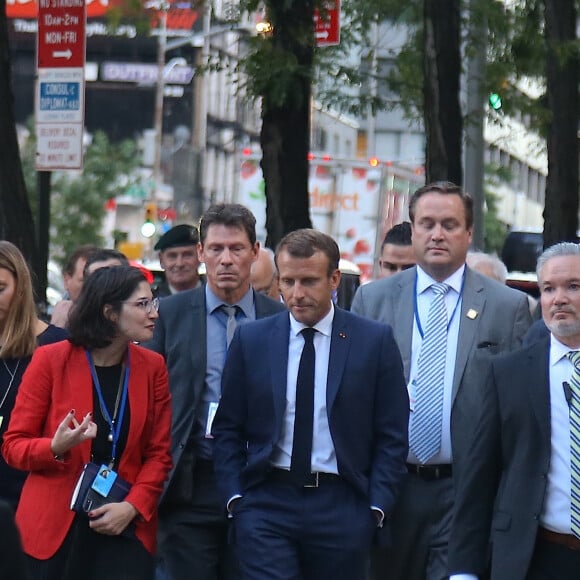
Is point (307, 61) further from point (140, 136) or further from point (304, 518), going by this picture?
point (140, 136)

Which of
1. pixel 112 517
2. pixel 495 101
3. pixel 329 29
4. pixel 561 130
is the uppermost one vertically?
pixel 329 29

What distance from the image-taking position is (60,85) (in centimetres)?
1457

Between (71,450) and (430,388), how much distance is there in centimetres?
167

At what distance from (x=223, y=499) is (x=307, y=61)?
340 inches

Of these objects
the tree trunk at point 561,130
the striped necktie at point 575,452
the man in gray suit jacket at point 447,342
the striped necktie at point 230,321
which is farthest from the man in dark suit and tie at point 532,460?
the tree trunk at point 561,130

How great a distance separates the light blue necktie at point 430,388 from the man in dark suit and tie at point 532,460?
3.96 ft

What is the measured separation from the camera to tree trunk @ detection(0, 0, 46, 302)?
49.4 ft

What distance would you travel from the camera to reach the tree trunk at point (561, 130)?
19.1 meters

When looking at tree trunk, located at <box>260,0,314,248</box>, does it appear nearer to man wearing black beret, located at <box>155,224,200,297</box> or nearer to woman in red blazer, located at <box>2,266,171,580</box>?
man wearing black beret, located at <box>155,224,200,297</box>

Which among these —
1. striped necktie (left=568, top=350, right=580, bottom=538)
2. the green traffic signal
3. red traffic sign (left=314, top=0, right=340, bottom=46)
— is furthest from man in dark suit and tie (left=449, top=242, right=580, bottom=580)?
the green traffic signal

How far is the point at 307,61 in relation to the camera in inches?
613

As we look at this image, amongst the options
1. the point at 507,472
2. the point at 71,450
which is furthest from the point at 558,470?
the point at 71,450

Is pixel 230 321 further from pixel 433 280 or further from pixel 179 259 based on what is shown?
pixel 179 259

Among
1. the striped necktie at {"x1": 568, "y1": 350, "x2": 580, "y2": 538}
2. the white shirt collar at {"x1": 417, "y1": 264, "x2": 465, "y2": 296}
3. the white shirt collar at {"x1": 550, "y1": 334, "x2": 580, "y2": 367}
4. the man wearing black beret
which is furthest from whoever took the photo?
the man wearing black beret
